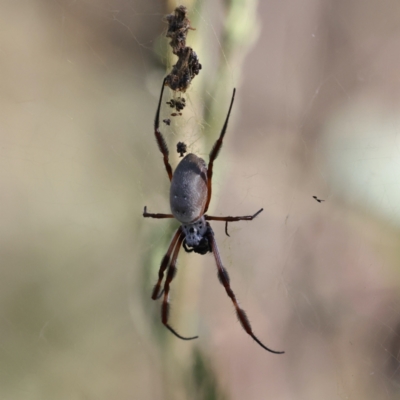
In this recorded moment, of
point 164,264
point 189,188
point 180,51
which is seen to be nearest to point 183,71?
point 180,51

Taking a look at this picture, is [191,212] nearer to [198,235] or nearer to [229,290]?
[198,235]

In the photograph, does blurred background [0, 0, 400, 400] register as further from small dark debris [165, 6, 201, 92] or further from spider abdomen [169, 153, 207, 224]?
spider abdomen [169, 153, 207, 224]

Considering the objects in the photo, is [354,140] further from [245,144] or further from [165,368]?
[165,368]

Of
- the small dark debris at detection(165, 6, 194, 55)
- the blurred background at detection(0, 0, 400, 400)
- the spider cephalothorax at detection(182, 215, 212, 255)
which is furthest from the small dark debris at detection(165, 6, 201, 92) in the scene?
the spider cephalothorax at detection(182, 215, 212, 255)

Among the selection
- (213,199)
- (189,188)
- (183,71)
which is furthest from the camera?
(213,199)

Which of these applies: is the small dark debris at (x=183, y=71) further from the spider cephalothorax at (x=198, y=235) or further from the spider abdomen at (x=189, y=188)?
the spider cephalothorax at (x=198, y=235)
